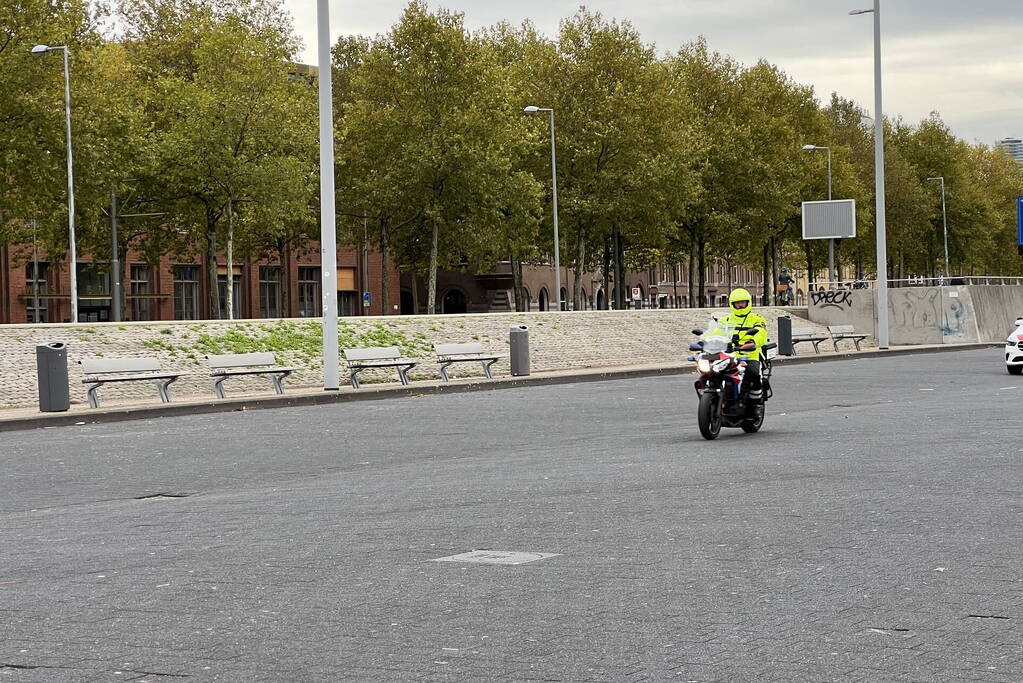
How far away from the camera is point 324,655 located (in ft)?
19.7

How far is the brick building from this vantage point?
6103cm

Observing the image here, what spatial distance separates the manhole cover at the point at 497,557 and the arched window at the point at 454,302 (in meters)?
76.4

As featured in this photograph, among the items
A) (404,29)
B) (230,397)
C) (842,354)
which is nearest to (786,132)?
(404,29)

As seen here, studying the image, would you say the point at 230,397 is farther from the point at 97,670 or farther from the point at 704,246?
the point at 704,246

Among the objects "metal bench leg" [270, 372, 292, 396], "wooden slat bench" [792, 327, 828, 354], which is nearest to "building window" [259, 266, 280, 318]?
"wooden slat bench" [792, 327, 828, 354]

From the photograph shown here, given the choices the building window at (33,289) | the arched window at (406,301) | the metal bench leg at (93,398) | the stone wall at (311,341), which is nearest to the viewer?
the metal bench leg at (93,398)

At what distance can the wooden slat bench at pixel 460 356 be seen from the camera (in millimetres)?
31328

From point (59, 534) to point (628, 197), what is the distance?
47902 mm

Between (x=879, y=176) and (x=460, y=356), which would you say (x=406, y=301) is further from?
(x=460, y=356)

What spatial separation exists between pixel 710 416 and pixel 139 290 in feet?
180

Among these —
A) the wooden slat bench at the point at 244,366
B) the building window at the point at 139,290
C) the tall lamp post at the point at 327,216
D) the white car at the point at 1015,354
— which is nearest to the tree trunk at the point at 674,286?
the building window at the point at 139,290

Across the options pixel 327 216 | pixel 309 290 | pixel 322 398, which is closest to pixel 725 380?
pixel 322 398

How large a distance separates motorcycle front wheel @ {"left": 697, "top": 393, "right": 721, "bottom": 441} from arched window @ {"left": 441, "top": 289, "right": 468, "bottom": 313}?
226ft

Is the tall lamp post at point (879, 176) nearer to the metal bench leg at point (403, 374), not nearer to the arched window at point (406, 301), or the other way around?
the metal bench leg at point (403, 374)
